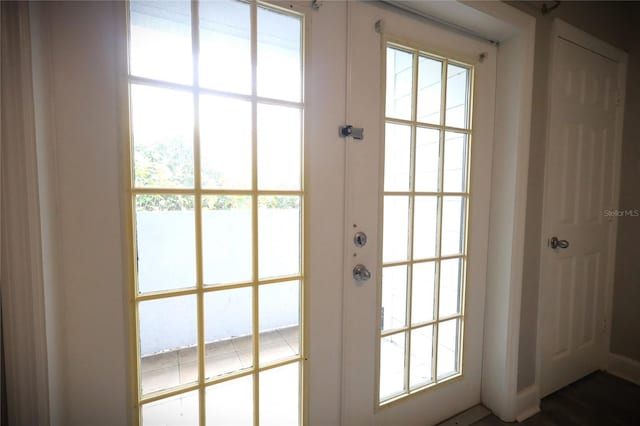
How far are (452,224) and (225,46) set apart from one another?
1.24 m

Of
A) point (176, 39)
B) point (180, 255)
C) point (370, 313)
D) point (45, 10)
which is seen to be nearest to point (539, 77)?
point (370, 313)

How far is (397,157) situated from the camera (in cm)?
115

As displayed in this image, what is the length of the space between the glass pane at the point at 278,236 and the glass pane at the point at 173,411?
461mm

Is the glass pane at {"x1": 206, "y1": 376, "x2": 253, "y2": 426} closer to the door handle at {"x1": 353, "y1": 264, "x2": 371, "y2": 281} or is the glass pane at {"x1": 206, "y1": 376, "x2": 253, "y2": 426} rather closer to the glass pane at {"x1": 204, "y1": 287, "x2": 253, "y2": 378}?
the glass pane at {"x1": 204, "y1": 287, "x2": 253, "y2": 378}

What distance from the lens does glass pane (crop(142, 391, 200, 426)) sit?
82cm

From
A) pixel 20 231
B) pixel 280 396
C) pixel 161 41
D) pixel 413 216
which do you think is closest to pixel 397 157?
pixel 413 216

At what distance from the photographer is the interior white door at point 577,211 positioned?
4.75 feet

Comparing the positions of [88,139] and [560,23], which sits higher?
[560,23]

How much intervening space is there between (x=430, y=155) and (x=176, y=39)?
109 centimetres

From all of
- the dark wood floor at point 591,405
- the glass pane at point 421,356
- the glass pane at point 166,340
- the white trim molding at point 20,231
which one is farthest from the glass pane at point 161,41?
the dark wood floor at point 591,405

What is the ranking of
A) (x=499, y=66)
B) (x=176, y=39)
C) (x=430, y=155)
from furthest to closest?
(x=499, y=66) → (x=430, y=155) → (x=176, y=39)

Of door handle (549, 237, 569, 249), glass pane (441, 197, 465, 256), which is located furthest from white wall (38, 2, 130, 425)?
door handle (549, 237, 569, 249)

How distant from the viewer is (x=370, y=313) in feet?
3.67

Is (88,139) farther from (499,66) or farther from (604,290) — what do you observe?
(604,290)
